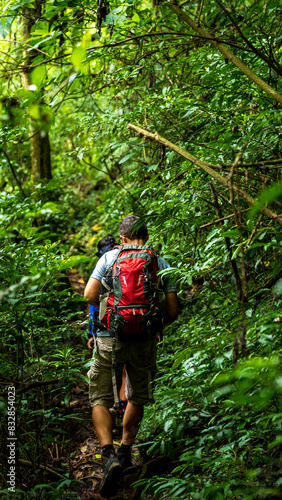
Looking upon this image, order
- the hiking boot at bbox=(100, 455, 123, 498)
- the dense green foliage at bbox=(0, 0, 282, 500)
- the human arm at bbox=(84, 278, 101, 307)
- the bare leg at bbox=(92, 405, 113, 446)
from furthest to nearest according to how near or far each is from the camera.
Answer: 1. the human arm at bbox=(84, 278, 101, 307)
2. the bare leg at bbox=(92, 405, 113, 446)
3. the hiking boot at bbox=(100, 455, 123, 498)
4. the dense green foliage at bbox=(0, 0, 282, 500)

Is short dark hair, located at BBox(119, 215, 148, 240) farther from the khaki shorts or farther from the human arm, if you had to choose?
the khaki shorts

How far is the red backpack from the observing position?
3225 millimetres

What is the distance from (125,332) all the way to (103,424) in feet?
2.92

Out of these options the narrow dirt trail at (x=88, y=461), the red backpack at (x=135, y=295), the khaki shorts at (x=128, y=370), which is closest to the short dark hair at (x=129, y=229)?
the red backpack at (x=135, y=295)

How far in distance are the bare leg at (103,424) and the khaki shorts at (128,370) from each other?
57 millimetres

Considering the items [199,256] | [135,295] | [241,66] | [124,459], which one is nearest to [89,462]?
[124,459]

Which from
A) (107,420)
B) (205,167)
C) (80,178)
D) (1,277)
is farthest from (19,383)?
(80,178)

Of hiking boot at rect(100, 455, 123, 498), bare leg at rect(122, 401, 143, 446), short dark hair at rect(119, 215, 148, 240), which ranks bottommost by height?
hiking boot at rect(100, 455, 123, 498)

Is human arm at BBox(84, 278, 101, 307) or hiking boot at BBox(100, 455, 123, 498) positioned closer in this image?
hiking boot at BBox(100, 455, 123, 498)

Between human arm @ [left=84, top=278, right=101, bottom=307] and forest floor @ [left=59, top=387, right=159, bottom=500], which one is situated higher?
human arm @ [left=84, top=278, right=101, bottom=307]

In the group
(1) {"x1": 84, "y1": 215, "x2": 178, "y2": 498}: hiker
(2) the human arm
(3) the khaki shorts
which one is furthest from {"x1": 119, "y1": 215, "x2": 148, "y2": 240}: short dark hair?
(3) the khaki shorts

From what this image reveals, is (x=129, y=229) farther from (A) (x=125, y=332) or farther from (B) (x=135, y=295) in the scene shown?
(A) (x=125, y=332)

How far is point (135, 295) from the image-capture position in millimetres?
3230

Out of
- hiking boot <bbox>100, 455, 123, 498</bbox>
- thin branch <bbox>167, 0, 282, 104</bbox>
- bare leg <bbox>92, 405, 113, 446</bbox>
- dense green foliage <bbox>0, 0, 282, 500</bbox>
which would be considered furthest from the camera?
bare leg <bbox>92, 405, 113, 446</bbox>
